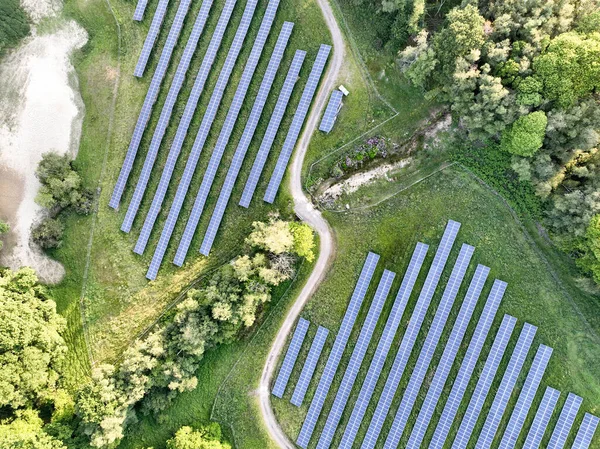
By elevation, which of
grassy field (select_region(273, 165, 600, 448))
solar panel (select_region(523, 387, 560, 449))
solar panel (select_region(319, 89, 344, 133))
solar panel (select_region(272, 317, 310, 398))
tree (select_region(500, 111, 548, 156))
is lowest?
solar panel (select_region(272, 317, 310, 398))

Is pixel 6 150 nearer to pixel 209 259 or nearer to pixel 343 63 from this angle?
pixel 209 259

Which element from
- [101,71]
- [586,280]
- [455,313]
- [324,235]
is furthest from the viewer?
[101,71]

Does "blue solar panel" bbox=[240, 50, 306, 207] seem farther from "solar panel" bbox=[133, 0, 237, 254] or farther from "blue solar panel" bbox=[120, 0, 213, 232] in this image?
"blue solar panel" bbox=[120, 0, 213, 232]

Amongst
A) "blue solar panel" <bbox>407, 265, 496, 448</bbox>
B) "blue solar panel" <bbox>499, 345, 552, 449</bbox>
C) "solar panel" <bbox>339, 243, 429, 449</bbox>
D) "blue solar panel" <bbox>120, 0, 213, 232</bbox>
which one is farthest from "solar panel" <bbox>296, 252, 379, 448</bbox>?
"blue solar panel" <bbox>120, 0, 213, 232</bbox>

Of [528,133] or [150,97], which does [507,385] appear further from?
[150,97]

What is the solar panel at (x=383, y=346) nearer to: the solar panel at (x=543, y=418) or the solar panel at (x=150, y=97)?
the solar panel at (x=543, y=418)

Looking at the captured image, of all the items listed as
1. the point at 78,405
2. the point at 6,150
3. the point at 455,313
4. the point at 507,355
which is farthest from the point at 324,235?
the point at 6,150
